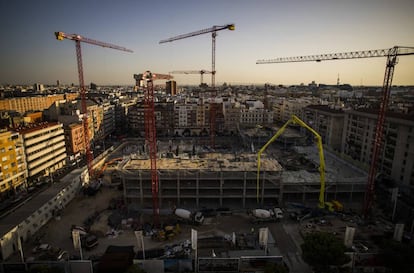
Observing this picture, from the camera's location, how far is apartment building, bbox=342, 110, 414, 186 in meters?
39.1

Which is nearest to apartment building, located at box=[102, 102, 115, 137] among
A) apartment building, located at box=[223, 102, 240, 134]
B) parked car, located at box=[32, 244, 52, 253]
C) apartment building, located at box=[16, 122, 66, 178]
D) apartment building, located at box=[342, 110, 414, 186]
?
apartment building, located at box=[16, 122, 66, 178]

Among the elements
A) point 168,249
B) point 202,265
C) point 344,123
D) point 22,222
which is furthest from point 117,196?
point 344,123

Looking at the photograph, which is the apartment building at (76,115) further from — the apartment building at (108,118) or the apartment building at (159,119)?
the apartment building at (159,119)

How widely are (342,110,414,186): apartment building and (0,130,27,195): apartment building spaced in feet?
200

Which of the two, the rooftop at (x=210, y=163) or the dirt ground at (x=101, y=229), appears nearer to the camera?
the dirt ground at (x=101, y=229)

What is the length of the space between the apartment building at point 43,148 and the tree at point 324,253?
46.1 meters

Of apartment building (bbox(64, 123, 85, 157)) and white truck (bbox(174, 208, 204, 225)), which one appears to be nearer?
white truck (bbox(174, 208, 204, 225))

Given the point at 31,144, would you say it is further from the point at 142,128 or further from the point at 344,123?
the point at 344,123

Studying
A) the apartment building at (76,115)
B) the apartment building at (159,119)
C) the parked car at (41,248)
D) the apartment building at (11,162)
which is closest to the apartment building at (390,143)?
the parked car at (41,248)

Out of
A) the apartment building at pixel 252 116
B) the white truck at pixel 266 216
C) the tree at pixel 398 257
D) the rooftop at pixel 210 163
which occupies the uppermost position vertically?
the apartment building at pixel 252 116

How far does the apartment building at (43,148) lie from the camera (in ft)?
140

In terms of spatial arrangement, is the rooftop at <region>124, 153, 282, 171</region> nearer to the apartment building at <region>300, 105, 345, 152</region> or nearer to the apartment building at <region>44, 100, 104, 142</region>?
the apartment building at <region>44, 100, 104, 142</region>

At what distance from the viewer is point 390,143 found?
140 feet

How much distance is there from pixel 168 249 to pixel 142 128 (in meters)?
61.7
